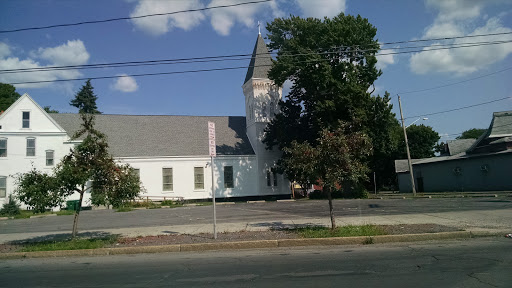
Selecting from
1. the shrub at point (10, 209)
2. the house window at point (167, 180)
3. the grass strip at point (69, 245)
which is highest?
the house window at point (167, 180)

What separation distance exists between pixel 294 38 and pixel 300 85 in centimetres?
464

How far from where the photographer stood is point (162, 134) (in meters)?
41.5

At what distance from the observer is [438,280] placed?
6531 millimetres

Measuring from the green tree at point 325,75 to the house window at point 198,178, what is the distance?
9.02 m

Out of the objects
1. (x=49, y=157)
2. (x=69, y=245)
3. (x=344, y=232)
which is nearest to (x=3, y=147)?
(x=49, y=157)

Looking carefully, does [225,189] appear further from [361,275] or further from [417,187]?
[361,275]

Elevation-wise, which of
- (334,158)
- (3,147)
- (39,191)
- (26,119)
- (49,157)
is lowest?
(39,191)

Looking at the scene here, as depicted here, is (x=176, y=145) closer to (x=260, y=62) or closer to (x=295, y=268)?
(x=260, y=62)

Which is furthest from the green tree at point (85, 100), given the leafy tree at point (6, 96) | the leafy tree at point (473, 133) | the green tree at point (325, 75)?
the leafy tree at point (473, 133)

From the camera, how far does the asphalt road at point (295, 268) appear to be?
22.1ft

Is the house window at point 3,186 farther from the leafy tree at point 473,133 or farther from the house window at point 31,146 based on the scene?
the leafy tree at point 473,133

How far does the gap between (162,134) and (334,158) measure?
32.7m

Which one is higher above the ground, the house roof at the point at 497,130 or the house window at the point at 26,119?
the house window at the point at 26,119

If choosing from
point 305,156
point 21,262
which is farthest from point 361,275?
point 21,262
